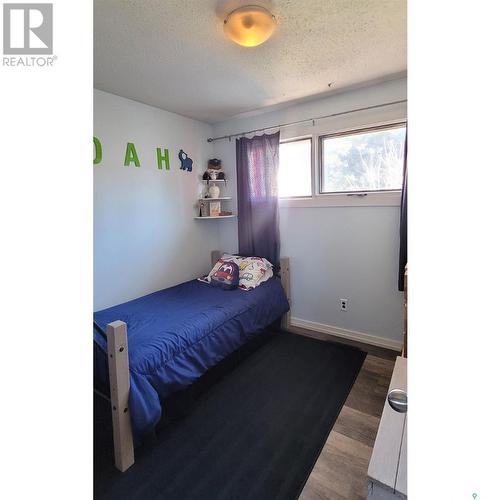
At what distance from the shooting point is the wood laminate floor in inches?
51.4

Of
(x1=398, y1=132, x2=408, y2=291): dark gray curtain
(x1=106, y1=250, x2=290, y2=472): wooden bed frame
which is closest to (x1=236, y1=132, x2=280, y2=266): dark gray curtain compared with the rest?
(x1=398, y1=132, x2=408, y2=291): dark gray curtain

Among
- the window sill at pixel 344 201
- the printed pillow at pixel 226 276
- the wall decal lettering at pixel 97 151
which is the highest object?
the wall decal lettering at pixel 97 151

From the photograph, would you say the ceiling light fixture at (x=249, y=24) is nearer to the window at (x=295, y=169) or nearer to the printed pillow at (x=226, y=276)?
the window at (x=295, y=169)

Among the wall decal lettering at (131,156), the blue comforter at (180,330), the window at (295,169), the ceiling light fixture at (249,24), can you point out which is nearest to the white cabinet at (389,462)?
the blue comforter at (180,330)

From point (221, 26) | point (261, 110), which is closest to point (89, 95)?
point (221, 26)

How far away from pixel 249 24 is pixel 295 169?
65.0 inches

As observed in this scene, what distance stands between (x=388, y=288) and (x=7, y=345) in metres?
2.69

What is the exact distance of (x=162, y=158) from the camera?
9.50 feet

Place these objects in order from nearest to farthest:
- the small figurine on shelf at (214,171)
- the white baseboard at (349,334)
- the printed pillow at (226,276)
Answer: the white baseboard at (349,334) < the printed pillow at (226,276) < the small figurine on shelf at (214,171)

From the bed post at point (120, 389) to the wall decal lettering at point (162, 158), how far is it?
6.33 ft

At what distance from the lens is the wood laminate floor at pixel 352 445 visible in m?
1.31

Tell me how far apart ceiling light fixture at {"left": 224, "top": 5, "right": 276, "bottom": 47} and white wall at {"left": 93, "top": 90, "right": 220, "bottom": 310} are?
4.74 ft

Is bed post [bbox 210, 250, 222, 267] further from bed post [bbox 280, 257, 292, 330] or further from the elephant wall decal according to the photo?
the elephant wall decal
